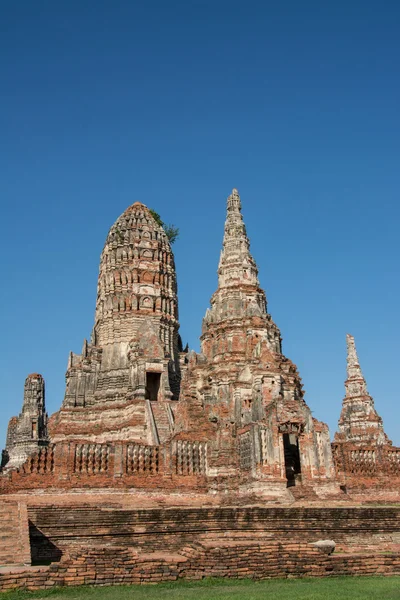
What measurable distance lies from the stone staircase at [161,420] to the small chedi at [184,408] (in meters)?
0.07

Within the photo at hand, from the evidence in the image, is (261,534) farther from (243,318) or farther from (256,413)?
(243,318)

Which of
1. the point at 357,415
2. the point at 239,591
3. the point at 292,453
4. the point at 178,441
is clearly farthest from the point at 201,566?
the point at 357,415

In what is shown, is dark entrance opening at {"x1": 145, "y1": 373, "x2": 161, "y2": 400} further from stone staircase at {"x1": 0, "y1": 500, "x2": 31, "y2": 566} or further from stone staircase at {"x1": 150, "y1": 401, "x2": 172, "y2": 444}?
stone staircase at {"x1": 0, "y1": 500, "x2": 31, "y2": 566}

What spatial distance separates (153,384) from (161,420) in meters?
5.32

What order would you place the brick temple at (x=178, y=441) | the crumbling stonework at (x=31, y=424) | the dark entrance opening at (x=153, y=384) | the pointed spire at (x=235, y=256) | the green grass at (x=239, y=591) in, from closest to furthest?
1. the green grass at (x=239, y=591)
2. the brick temple at (x=178, y=441)
3. the pointed spire at (x=235, y=256)
4. the crumbling stonework at (x=31, y=424)
5. the dark entrance opening at (x=153, y=384)

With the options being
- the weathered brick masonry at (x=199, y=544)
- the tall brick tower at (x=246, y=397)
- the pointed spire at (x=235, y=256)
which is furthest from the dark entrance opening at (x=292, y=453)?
the pointed spire at (x=235, y=256)

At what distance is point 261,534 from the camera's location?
53.9 ft

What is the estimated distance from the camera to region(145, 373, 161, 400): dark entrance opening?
35619mm

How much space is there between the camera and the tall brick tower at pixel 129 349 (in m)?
32.9

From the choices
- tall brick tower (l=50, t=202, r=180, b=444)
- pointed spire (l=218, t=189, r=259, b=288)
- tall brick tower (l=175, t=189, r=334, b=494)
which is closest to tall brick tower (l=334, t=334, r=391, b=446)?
tall brick tower (l=175, t=189, r=334, b=494)

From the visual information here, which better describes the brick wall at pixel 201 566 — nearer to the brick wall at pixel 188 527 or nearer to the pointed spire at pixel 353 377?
the brick wall at pixel 188 527

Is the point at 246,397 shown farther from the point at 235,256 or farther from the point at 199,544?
the point at 199,544

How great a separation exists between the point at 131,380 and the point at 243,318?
27.8ft

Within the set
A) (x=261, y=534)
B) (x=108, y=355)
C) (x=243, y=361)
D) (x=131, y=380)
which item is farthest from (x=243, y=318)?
(x=261, y=534)
